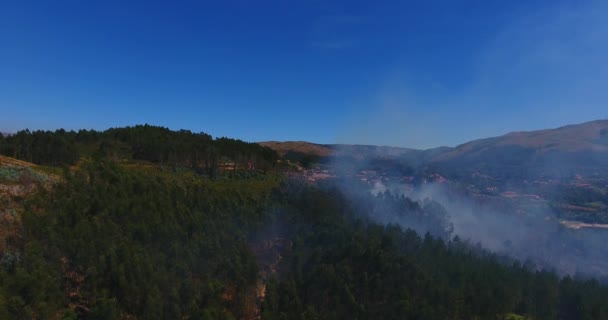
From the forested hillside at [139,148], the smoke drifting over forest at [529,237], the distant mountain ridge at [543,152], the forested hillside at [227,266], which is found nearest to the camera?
the forested hillside at [227,266]

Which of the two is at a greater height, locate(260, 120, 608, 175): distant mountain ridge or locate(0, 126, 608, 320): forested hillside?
locate(260, 120, 608, 175): distant mountain ridge

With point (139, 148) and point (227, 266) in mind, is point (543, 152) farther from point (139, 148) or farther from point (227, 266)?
point (227, 266)

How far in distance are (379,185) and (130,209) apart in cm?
6265

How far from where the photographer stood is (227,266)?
21203mm

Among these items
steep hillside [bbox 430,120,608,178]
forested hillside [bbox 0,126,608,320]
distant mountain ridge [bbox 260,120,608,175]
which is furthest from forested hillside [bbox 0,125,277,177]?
steep hillside [bbox 430,120,608,178]

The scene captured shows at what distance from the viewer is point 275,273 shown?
25.4 m

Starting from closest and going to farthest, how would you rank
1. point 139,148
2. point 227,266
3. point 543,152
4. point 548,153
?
1. point 227,266
2. point 139,148
3. point 548,153
4. point 543,152

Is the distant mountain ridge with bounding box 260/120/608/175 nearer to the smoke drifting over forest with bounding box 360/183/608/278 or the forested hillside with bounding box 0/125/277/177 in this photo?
the forested hillside with bounding box 0/125/277/177

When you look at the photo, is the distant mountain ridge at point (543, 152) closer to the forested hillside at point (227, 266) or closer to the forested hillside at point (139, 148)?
the forested hillside at point (139, 148)

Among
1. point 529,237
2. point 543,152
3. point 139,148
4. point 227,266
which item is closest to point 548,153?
point 543,152

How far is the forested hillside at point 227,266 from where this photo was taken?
16.5 metres

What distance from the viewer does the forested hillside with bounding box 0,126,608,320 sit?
1655cm

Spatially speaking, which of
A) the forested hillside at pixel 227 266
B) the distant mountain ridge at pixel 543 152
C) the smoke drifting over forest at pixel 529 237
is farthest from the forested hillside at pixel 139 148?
the distant mountain ridge at pixel 543 152

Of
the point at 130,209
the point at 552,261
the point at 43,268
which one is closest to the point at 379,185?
the point at 552,261
